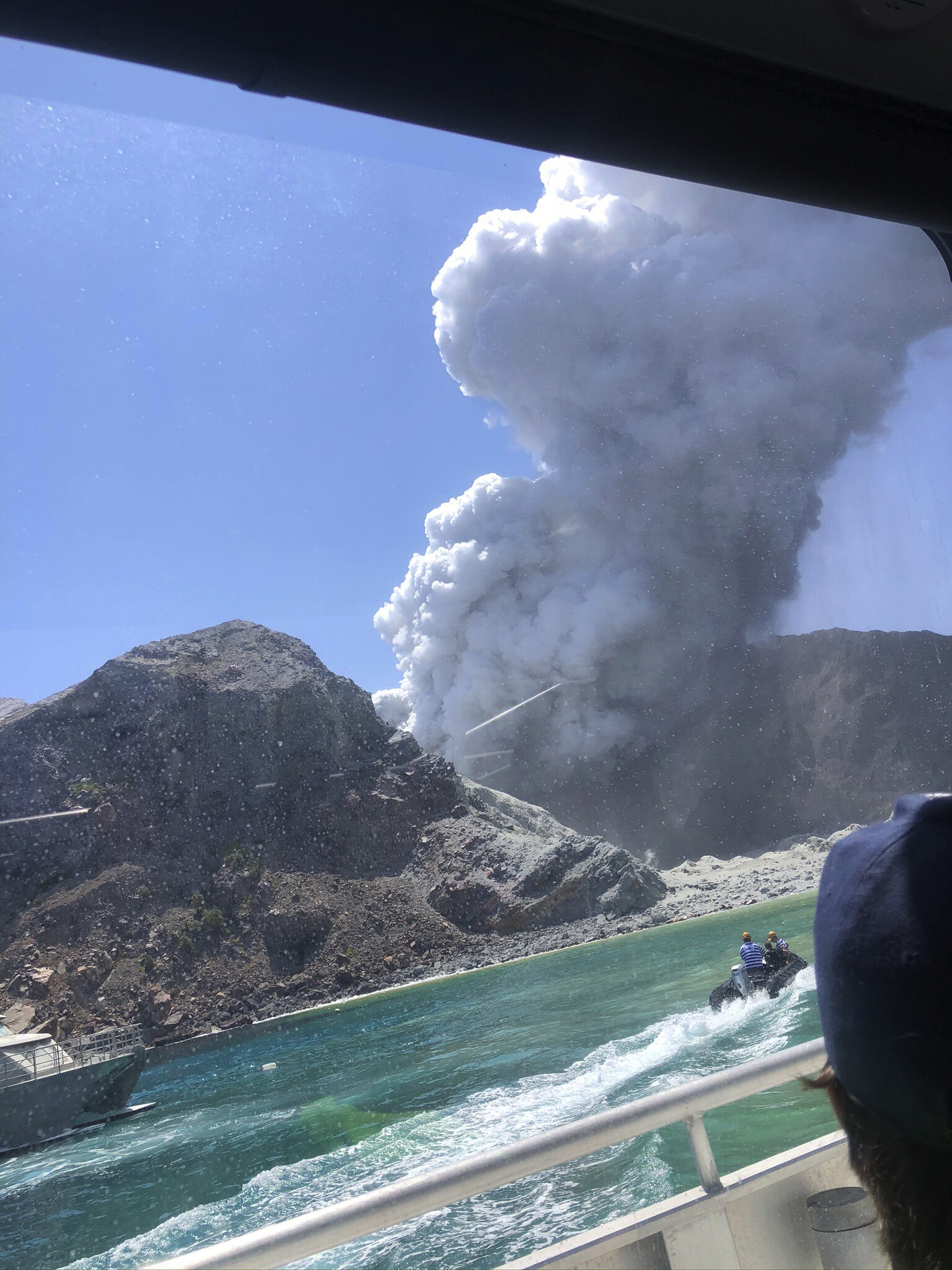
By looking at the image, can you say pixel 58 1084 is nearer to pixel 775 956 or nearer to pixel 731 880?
pixel 775 956

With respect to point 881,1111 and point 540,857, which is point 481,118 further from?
point 540,857

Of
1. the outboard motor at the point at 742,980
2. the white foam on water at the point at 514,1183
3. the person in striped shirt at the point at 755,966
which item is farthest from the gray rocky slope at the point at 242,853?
the person in striped shirt at the point at 755,966

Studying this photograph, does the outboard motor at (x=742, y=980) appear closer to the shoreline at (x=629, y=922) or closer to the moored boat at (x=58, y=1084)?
the moored boat at (x=58, y=1084)

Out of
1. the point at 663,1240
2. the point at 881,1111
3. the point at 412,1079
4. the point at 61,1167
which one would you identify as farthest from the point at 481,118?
the point at 412,1079

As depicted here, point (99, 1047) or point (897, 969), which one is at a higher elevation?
point (897, 969)

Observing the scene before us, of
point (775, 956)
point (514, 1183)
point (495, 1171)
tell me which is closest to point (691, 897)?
point (775, 956)

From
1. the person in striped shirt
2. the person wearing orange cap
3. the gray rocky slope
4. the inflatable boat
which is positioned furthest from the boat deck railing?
the gray rocky slope

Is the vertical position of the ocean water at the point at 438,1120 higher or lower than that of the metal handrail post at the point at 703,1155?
lower
